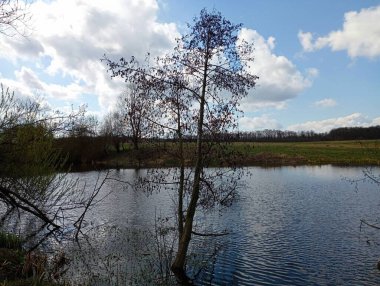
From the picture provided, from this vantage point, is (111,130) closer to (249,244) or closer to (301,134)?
(249,244)

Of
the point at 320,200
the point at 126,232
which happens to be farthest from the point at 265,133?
the point at 126,232

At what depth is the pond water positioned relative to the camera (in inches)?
544

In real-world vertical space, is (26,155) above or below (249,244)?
above

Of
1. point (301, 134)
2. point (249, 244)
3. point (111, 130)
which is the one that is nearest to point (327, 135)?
point (301, 134)

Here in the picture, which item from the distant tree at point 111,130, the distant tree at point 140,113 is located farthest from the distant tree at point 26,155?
the distant tree at point 111,130

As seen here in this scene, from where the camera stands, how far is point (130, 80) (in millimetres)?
13000


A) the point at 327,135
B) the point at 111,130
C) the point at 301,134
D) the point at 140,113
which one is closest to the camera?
the point at 140,113

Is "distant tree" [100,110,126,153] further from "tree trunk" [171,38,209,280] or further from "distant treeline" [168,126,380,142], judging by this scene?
"tree trunk" [171,38,209,280]

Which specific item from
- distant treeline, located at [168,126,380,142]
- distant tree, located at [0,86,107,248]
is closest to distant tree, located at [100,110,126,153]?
distant treeline, located at [168,126,380,142]

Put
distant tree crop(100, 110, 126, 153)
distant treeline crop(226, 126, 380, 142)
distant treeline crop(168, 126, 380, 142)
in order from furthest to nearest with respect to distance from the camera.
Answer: distant treeline crop(226, 126, 380, 142)
distant tree crop(100, 110, 126, 153)
distant treeline crop(168, 126, 380, 142)

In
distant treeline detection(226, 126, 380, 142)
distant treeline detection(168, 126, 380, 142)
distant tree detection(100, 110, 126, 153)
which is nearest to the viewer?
distant treeline detection(168, 126, 380, 142)

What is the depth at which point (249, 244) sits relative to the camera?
58.1 ft

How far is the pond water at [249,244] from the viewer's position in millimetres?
13816

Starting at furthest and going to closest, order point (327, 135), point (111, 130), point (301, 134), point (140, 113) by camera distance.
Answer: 1. point (301, 134)
2. point (327, 135)
3. point (111, 130)
4. point (140, 113)
